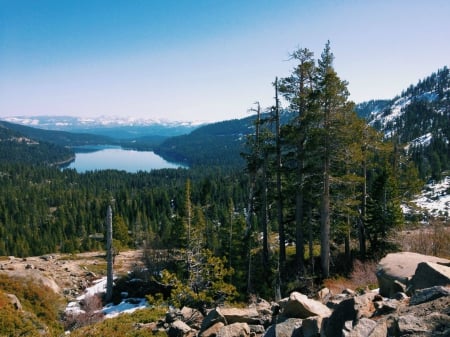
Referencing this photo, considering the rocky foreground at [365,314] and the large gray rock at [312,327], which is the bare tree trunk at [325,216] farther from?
the large gray rock at [312,327]

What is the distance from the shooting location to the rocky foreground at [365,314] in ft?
20.6

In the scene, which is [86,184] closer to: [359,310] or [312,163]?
[312,163]

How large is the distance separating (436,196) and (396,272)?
8675 centimetres

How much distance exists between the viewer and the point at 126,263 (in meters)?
54.1

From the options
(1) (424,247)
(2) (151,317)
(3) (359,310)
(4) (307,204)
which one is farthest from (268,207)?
(3) (359,310)

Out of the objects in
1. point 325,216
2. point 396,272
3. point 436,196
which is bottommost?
point 436,196

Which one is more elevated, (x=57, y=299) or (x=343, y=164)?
(x=343, y=164)

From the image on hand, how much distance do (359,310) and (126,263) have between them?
51.2 m

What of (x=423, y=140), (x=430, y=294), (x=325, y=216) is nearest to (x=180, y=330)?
(x=430, y=294)

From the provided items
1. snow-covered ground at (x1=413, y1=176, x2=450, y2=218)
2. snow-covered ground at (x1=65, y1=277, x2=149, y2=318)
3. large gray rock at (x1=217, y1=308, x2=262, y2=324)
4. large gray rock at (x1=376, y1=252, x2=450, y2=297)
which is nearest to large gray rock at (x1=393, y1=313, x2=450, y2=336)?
large gray rock at (x1=376, y1=252, x2=450, y2=297)

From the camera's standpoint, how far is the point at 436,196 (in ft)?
277

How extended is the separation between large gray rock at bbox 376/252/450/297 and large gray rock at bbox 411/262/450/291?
731 mm

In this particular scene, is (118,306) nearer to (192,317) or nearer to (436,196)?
(192,317)

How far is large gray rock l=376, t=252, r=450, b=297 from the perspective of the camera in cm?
1011
